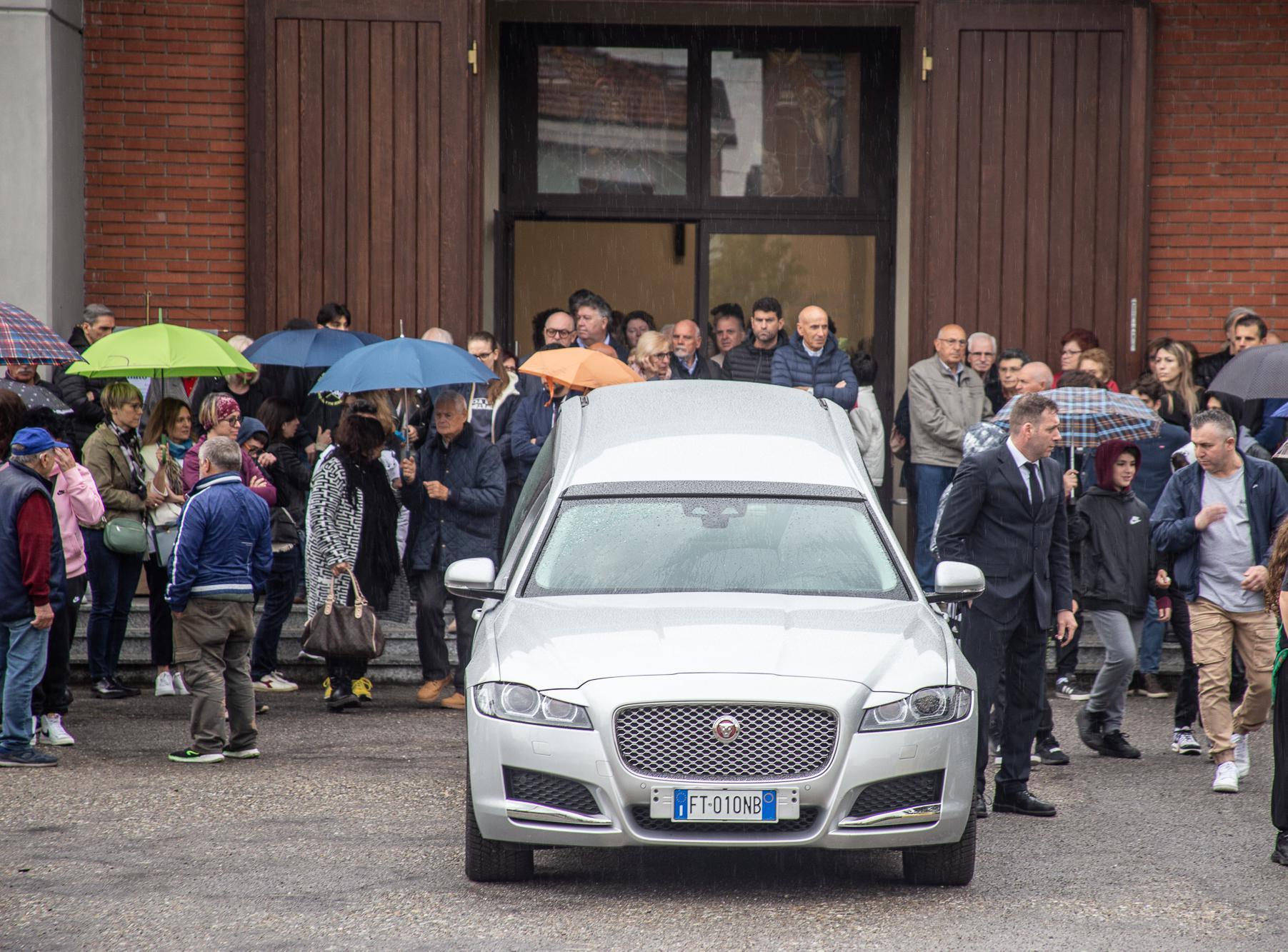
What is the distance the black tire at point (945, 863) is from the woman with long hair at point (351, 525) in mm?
4571

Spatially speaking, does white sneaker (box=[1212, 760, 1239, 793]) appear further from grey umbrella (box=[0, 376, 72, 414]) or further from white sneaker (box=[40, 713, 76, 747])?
grey umbrella (box=[0, 376, 72, 414])

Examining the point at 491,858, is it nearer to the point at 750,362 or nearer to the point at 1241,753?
the point at 1241,753

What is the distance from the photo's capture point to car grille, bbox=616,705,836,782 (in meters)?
5.95

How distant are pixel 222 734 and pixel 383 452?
2.97 metres

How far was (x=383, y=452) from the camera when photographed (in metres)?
11.3

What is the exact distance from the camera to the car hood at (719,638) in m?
6.04

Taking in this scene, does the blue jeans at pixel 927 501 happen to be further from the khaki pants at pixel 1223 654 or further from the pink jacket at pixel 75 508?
the pink jacket at pixel 75 508

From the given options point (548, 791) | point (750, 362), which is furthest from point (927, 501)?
point (548, 791)

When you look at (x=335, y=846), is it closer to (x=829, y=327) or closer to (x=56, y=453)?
(x=56, y=453)

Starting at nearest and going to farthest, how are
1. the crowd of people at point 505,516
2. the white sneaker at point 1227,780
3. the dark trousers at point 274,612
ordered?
the crowd of people at point 505,516
the white sneaker at point 1227,780
the dark trousers at point 274,612

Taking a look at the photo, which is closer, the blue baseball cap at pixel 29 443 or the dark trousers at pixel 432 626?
the blue baseball cap at pixel 29 443

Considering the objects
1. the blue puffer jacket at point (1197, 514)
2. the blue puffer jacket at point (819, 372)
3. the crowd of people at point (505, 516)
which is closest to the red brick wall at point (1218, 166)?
the crowd of people at point (505, 516)

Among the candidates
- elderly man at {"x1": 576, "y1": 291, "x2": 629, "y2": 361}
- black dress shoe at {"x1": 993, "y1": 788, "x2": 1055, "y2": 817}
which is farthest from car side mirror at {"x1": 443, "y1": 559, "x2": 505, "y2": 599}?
elderly man at {"x1": 576, "y1": 291, "x2": 629, "y2": 361}

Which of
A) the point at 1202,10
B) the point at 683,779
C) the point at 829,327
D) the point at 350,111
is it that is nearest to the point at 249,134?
the point at 350,111
